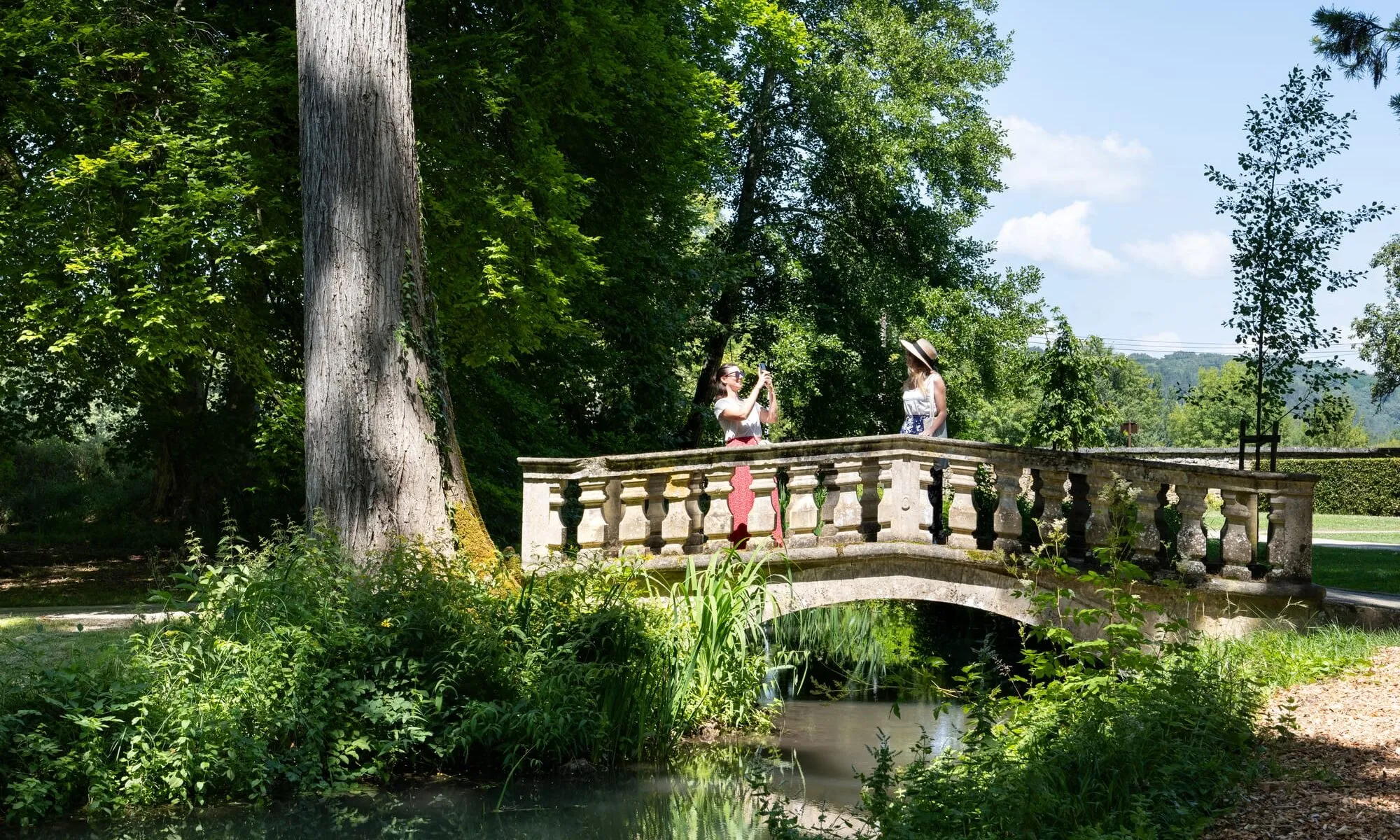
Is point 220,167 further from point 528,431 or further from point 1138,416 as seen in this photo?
point 1138,416

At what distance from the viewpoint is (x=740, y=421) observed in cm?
1146

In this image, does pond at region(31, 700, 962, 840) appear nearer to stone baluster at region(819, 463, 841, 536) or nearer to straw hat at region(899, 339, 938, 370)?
stone baluster at region(819, 463, 841, 536)

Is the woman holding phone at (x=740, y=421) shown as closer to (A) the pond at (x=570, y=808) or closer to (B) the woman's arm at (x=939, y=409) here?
(B) the woman's arm at (x=939, y=409)

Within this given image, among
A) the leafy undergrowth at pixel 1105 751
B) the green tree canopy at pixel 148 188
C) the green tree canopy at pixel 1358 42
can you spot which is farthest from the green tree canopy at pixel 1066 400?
the leafy undergrowth at pixel 1105 751

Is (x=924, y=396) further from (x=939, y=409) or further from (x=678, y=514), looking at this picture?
(x=678, y=514)

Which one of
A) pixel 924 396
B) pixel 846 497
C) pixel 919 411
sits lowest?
pixel 846 497

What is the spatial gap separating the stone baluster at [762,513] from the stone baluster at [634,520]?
2.93ft

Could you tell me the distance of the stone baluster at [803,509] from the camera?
1064cm

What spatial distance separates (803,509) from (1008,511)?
1.65 m

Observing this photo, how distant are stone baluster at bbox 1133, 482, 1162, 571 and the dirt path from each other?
201 centimetres

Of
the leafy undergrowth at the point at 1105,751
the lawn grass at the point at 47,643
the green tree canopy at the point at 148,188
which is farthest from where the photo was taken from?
the green tree canopy at the point at 148,188

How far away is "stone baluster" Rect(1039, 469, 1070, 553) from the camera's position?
32.9 ft

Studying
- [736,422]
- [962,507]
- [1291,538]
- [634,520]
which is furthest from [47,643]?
[1291,538]

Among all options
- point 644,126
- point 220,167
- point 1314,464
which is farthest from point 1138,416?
point 220,167
